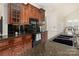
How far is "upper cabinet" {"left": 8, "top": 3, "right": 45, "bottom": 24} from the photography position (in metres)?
1.71

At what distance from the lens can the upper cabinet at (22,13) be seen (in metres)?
1.71

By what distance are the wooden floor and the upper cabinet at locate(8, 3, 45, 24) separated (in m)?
0.40

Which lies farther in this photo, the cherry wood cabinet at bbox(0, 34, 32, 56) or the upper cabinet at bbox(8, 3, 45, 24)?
the upper cabinet at bbox(8, 3, 45, 24)

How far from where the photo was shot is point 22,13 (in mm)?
1739

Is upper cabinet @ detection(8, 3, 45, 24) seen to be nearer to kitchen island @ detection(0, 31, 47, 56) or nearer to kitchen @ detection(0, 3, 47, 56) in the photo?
kitchen @ detection(0, 3, 47, 56)

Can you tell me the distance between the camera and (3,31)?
1.69 m

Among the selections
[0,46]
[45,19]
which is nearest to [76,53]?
[45,19]

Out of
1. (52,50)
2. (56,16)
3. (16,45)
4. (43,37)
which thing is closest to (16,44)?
(16,45)

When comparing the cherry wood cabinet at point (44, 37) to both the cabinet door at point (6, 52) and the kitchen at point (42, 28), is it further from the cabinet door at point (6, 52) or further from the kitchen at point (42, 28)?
the cabinet door at point (6, 52)

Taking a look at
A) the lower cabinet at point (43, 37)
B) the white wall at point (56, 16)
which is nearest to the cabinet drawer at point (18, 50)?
the lower cabinet at point (43, 37)

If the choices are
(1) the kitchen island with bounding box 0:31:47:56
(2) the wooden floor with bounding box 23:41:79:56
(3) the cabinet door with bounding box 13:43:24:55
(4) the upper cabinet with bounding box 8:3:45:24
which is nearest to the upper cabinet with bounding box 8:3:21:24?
(4) the upper cabinet with bounding box 8:3:45:24

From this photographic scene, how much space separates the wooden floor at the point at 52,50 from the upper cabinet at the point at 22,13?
40cm

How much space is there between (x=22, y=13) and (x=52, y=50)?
2.13 ft

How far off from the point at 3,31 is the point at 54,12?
73cm
